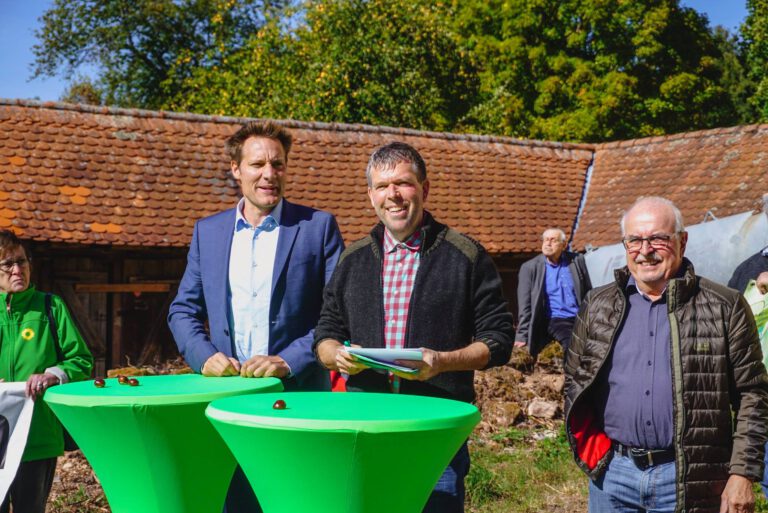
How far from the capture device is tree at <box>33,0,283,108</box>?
113 feet

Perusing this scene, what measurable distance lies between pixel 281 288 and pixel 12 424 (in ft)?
4.55

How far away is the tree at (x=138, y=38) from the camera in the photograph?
34344 millimetres

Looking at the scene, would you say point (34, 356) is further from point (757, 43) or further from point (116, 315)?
Result: point (757, 43)

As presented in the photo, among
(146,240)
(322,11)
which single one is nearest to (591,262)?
(146,240)

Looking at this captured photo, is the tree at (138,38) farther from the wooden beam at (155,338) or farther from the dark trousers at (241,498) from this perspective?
the dark trousers at (241,498)

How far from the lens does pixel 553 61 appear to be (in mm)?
27031

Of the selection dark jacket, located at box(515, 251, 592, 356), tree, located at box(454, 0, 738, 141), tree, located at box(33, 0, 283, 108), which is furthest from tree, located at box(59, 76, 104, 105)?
dark jacket, located at box(515, 251, 592, 356)

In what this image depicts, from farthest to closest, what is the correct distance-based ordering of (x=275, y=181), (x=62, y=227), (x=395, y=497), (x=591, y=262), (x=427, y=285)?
(x=62, y=227) → (x=591, y=262) → (x=275, y=181) → (x=427, y=285) → (x=395, y=497)

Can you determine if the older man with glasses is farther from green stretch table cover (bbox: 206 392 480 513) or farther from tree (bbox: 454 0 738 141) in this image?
tree (bbox: 454 0 738 141)

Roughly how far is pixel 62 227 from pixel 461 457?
34.3 ft

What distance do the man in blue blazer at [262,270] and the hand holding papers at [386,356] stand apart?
0.73 metres

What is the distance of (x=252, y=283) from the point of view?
3.71m

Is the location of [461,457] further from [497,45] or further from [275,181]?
[497,45]

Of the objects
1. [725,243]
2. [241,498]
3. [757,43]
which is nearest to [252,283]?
[241,498]
